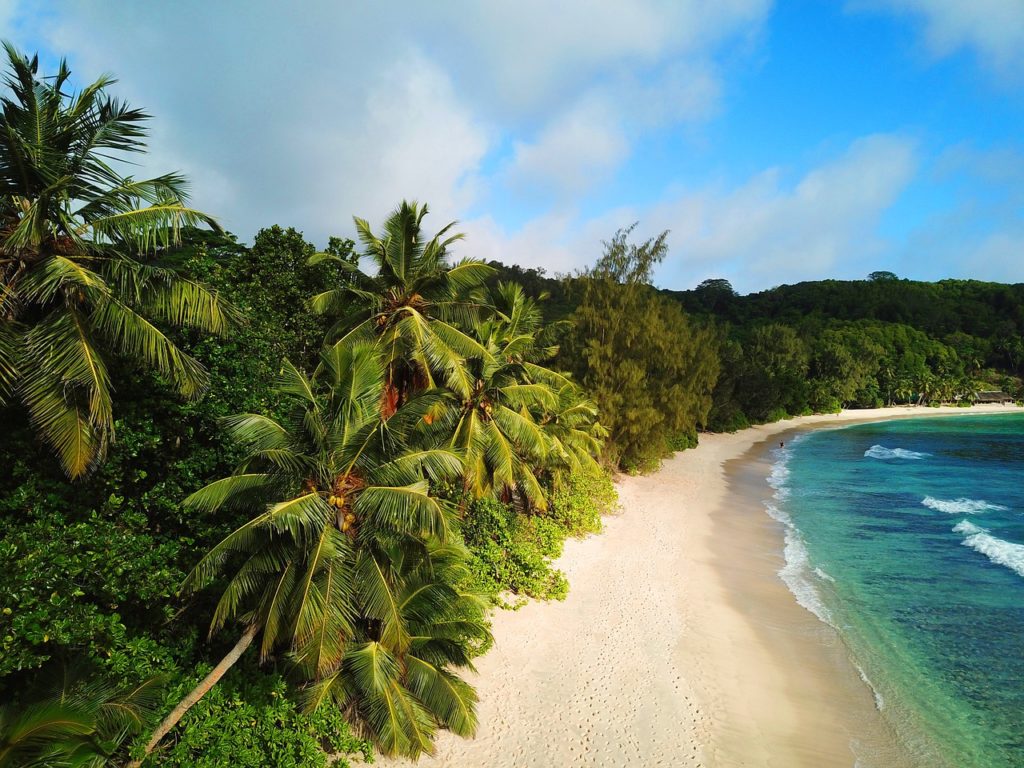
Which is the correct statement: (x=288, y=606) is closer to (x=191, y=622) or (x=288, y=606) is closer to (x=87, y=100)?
(x=191, y=622)

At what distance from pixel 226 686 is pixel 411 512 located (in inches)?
175

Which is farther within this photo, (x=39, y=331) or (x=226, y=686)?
(x=226, y=686)

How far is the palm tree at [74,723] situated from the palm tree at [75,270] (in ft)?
9.95

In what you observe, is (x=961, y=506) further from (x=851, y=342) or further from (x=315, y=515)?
(x=851, y=342)

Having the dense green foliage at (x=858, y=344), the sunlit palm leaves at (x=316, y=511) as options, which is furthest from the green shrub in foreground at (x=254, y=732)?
the dense green foliage at (x=858, y=344)

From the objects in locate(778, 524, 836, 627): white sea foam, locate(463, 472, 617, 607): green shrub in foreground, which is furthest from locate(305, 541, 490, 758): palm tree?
locate(778, 524, 836, 627): white sea foam

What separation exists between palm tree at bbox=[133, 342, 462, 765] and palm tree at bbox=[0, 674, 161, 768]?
45cm

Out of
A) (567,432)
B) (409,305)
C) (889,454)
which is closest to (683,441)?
(889,454)

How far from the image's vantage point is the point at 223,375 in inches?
Answer: 405

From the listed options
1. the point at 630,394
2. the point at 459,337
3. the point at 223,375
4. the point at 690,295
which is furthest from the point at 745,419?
the point at 690,295

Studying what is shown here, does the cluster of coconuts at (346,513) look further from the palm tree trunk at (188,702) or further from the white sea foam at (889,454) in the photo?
the white sea foam at (889,454)

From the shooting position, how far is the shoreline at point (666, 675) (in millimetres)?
10602

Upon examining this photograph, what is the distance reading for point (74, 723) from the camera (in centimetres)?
545

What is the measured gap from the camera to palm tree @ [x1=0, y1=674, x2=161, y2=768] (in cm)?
528
